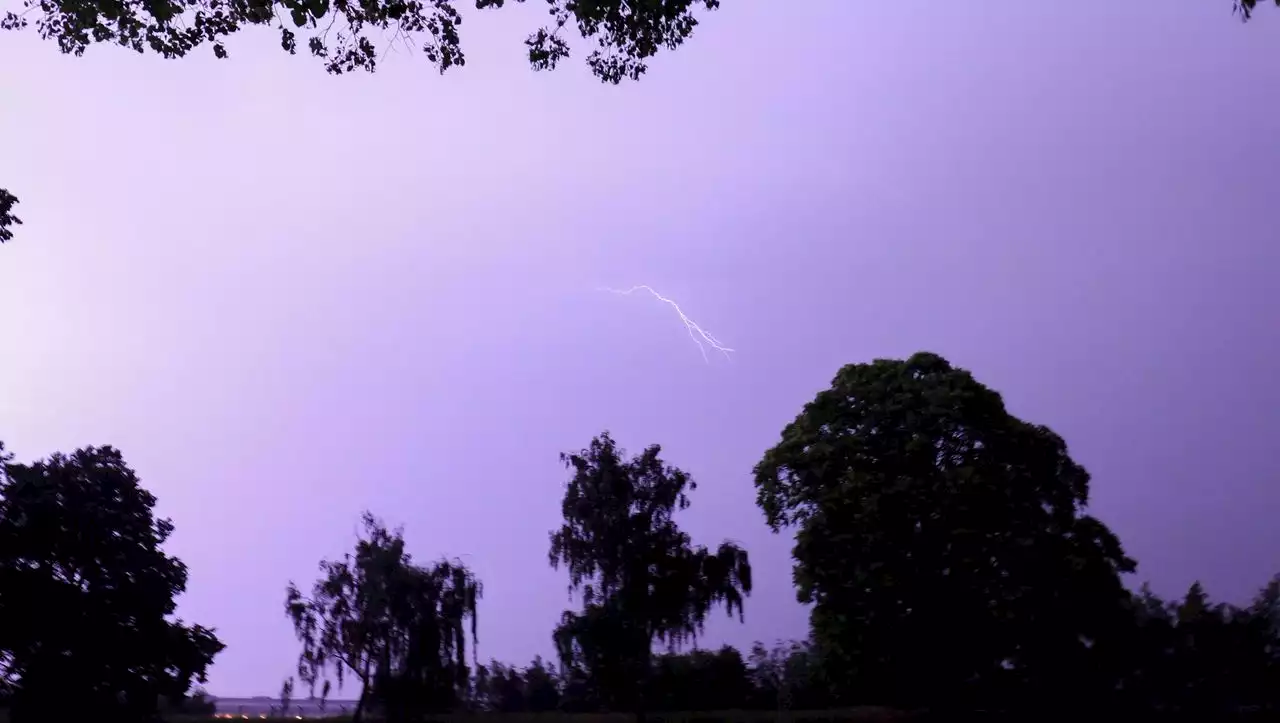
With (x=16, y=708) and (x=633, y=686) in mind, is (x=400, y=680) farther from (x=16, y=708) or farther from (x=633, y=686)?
(x=16, y=708)

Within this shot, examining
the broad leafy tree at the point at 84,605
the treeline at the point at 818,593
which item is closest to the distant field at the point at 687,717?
the treeline at the point at 818,593

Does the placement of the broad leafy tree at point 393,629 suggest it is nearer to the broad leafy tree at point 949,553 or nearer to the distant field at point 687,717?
the distant field at point 687,717

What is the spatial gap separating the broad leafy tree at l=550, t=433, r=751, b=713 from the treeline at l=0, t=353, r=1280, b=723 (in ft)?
0.31

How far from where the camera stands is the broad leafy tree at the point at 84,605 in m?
37.0

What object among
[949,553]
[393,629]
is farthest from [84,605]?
[949,553]

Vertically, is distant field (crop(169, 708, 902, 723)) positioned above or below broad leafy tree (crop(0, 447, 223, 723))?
below

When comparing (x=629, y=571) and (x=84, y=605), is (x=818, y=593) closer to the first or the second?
(x=629, y=571)

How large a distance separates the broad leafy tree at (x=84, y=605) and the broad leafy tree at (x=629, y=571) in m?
14.5

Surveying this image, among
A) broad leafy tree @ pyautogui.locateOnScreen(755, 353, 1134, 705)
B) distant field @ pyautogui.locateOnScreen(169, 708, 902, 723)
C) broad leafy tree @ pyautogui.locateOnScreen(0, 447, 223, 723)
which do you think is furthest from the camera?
distant field @ pyautogui.locateOnScreen(169, 708, 902, 723)

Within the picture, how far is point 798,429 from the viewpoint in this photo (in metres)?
40.3

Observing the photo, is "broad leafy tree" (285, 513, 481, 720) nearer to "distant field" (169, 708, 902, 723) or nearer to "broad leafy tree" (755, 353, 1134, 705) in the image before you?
"distant field" (169, 708, 902, 723)

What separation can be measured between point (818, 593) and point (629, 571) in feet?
34.3

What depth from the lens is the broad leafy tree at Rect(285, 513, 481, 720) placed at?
45.8m

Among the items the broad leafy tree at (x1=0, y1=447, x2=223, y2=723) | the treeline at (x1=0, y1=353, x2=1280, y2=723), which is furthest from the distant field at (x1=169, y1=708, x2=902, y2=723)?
the broad leafy tree at (x1=0, y1=447, x2=223, y2=723)
